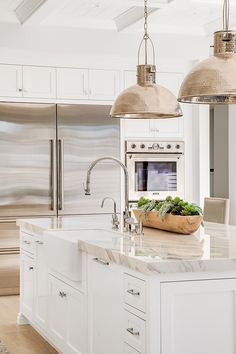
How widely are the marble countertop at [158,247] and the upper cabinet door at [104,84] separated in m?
2.48

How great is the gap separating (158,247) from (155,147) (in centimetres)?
394

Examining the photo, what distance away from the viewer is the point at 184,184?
7.34m

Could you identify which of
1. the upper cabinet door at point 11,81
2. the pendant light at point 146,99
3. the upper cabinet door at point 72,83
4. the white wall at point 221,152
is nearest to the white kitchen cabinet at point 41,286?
the pendant light at point 146,99

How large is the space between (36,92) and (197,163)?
193 centimetres

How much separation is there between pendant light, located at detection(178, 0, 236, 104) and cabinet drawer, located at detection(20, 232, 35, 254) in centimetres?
233

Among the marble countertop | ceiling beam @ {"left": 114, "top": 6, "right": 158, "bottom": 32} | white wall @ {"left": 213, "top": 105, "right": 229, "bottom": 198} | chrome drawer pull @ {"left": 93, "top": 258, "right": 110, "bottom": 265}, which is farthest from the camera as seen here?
white wall @ {"left": 213, "top": 105, "right": 229, "bottom": 198}

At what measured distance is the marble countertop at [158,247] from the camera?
113 inches

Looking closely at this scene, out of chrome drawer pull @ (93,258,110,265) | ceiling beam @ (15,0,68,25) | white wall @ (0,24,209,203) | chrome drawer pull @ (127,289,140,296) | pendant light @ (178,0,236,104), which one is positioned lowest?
chrome drawer pull @ (127,289,140,296)

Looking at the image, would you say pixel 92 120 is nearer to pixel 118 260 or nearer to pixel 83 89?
pixel 83 89

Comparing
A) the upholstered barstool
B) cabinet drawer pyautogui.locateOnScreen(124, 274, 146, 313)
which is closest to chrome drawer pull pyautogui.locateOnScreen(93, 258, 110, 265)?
cabinet drawer pyautogui.locateOnScreen(124, 274, 146, 313)

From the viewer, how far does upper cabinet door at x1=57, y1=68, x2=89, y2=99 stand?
6840 mm

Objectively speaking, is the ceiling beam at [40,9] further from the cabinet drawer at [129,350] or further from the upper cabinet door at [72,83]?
the cabinet drawer at [129,350]

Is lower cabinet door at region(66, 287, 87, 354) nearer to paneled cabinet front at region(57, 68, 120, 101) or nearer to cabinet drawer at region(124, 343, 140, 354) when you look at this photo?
cabinet drawer at region(124, 343, 140, 354)

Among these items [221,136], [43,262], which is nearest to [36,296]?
[43,262]
